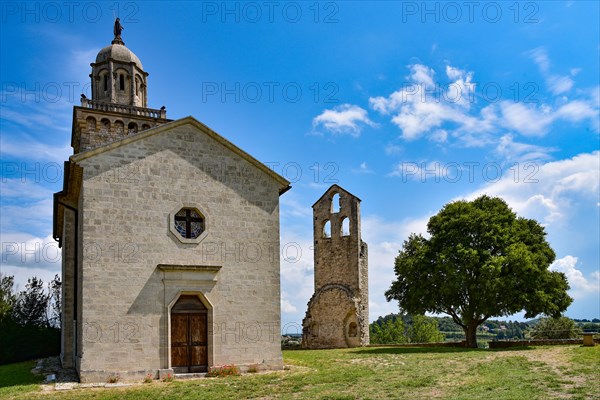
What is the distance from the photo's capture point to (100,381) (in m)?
15.8

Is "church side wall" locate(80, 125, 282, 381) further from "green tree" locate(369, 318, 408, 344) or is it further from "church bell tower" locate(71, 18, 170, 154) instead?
"green tree" locate(369, 318, 408, 344)

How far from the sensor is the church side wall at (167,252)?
1638 centimetres

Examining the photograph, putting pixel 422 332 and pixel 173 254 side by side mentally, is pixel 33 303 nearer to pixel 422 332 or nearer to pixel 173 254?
pixel 173 254

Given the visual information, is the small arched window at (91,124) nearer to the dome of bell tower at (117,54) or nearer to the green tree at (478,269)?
the dome of bell tower at (117,54)

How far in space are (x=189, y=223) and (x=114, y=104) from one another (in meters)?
10.5

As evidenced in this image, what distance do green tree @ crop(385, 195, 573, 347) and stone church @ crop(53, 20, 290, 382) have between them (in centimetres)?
1204

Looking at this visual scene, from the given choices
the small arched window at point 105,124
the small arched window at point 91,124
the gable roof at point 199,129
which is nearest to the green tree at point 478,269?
the gable roof at point 199,129

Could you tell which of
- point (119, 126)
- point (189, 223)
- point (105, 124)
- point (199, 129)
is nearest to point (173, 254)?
point (189, 223)

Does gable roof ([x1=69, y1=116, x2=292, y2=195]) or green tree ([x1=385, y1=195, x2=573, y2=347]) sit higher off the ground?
gable roof ([x1=69, y1=116, x2=292, y2=195])

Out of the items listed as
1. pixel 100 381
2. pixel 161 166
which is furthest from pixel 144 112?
pixel 100 381

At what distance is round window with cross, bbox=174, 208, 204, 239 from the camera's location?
17.9m

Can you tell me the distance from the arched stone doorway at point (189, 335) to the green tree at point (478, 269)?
14.3 metres

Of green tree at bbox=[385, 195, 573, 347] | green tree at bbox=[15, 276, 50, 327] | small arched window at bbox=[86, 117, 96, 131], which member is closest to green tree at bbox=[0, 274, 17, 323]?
green tree at bbox=[15, 276, 50, 327]

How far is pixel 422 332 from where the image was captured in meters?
55.6
